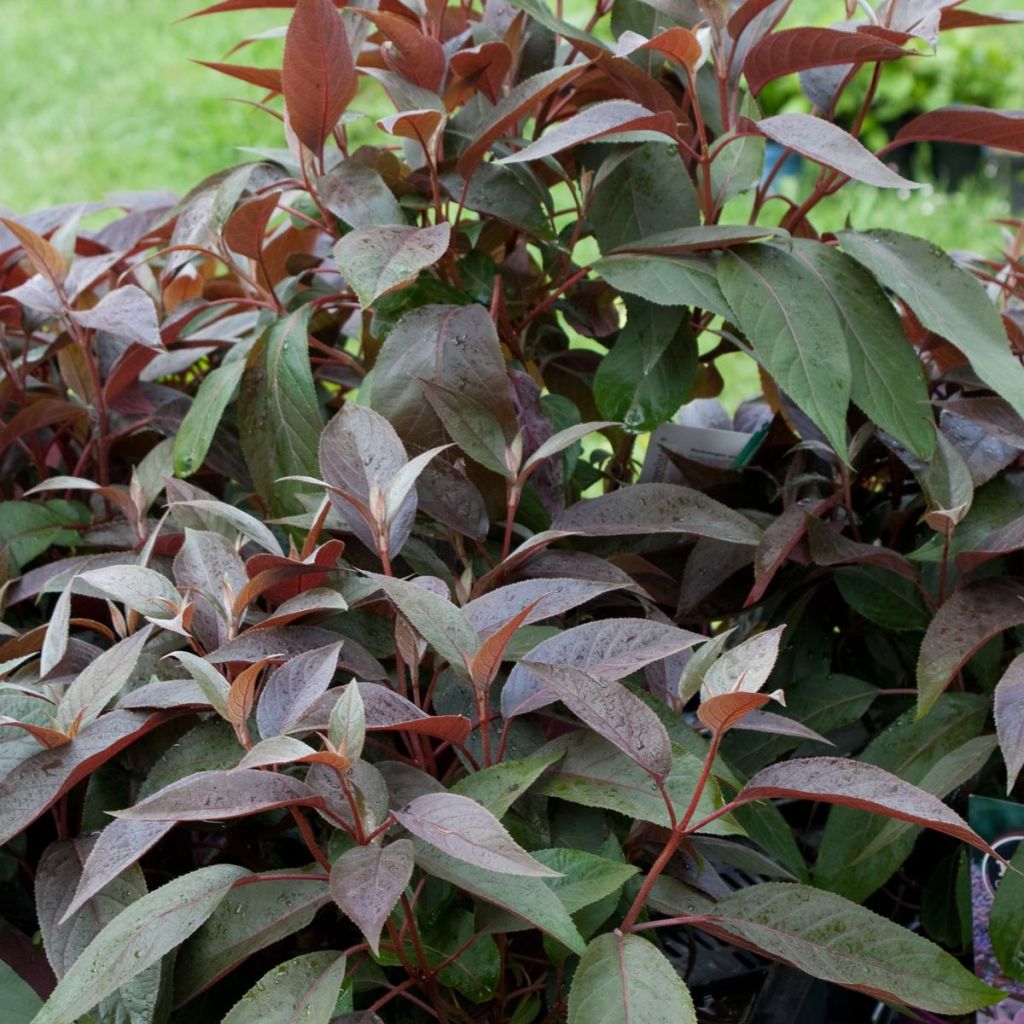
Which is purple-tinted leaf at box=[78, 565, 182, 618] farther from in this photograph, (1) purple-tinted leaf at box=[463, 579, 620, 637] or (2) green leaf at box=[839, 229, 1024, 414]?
(2) green leaf at box=[839, 229, 1024, 414]

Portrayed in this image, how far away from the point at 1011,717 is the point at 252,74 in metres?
0.80

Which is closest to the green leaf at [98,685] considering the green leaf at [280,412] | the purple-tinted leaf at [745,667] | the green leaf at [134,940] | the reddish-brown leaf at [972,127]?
the green leaf at [134,940]

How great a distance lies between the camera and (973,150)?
4777 millimetres

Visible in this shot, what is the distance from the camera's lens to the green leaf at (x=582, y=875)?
29.0 inches

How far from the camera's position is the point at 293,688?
0.76 metres

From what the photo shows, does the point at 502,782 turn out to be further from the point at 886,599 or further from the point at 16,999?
the point at 886,599

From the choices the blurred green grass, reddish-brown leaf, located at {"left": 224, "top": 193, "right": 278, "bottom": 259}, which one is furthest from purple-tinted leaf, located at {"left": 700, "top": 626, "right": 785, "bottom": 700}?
the blurred green grass

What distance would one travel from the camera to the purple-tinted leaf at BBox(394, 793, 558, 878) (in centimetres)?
63

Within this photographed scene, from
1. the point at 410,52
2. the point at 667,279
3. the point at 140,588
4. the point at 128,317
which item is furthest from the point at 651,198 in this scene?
the point at 140,588

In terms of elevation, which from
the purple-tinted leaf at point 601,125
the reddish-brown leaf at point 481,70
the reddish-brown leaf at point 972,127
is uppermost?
the reddish-brown leaf at point 481,70

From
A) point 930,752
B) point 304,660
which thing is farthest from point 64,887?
point 930,752

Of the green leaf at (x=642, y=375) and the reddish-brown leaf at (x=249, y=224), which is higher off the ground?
the reddish-brown leaf at (x=249, y=224)

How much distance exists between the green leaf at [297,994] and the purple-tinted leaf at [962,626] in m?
0.42

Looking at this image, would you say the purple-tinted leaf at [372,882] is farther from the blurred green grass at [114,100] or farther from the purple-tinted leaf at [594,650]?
the blurred green grass at [114,100]
